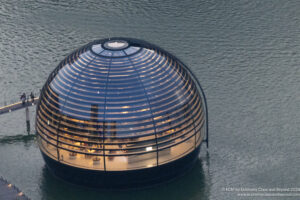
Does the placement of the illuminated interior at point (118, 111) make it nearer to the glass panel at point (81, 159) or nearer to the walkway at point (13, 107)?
the glass panel at point (81, 159)

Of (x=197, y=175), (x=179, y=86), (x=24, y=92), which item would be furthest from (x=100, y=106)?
(x=24, y=92)

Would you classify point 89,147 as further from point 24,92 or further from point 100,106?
point 24,92

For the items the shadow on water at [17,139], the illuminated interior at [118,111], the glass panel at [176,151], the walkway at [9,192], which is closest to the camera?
the walkway at [9,192]

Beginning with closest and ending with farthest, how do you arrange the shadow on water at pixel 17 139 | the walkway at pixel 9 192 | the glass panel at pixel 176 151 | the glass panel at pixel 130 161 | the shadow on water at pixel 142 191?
the walkway at pixel 9 192, the glass panel at pixel 130 161, the glass panel at pixel 176 151, the shadow on water at pixel 142 191, the shadow on water at pixel 17 139

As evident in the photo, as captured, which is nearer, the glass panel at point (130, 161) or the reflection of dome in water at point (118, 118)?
the reflection of dome in water at point (118, 118)

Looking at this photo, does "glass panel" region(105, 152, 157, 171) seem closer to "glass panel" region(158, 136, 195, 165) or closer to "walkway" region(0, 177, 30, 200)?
"glass panel" region(158, 136, 195, 165)

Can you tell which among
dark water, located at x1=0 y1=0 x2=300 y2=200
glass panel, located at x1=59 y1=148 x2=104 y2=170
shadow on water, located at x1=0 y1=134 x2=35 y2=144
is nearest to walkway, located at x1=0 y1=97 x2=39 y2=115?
dark water, located at x1=0 y1=0 x2=300 y2=200

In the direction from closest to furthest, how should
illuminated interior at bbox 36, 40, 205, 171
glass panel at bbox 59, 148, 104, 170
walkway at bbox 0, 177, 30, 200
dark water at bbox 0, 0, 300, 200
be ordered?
walkway at bbox 0, 177, 30, 200 < illuminated interior at bbox 36, 40, 205, 171 < glass panel at bbox 59, 148, 104, 170 < dark water at bbox 0, 0, 300, 200

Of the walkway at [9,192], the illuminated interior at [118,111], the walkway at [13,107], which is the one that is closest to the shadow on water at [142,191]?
the illuminated interior at [118,111]
